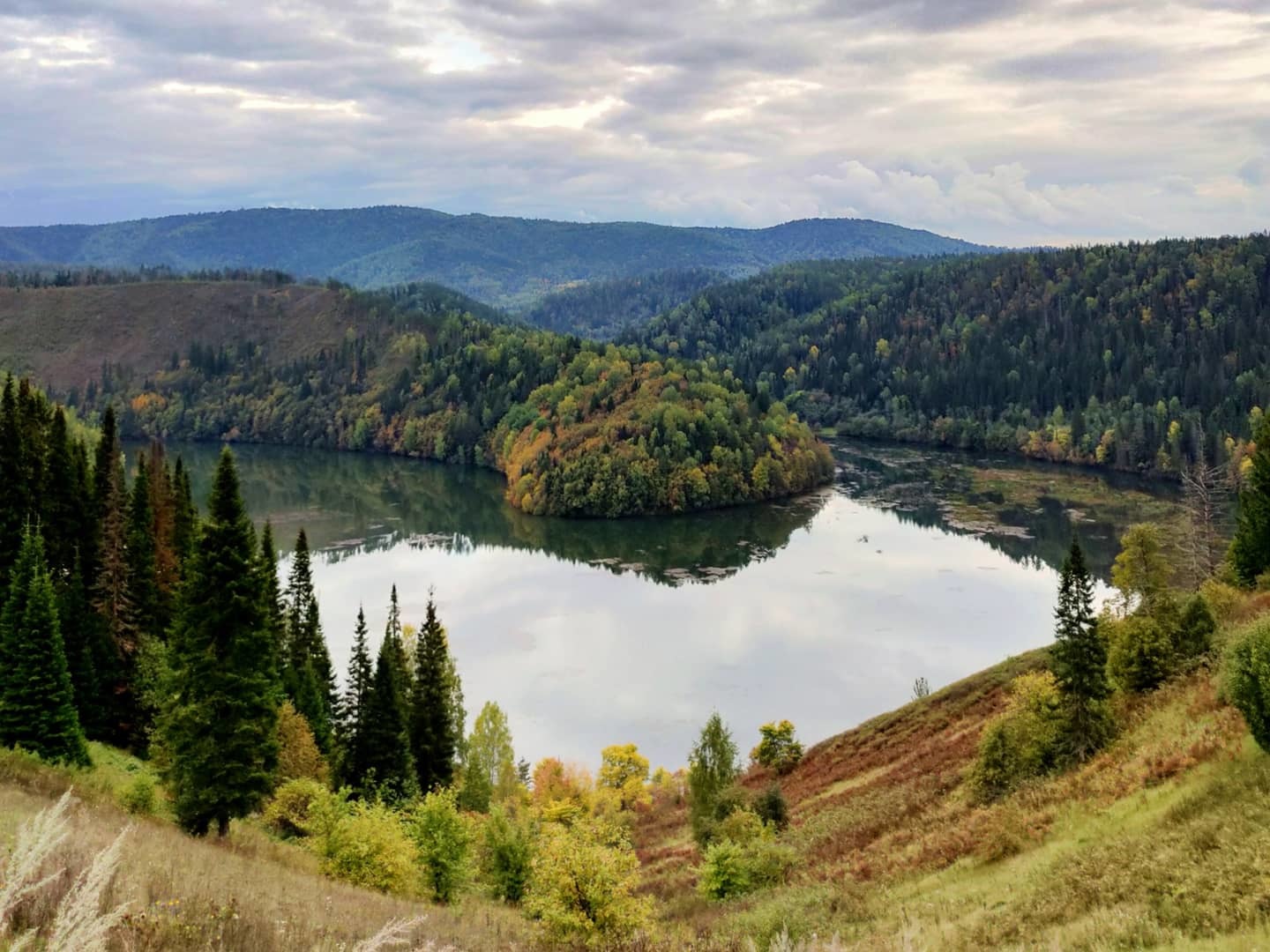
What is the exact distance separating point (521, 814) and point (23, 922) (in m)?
35.3

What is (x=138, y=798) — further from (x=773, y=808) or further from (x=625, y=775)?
(x=625, y=775)

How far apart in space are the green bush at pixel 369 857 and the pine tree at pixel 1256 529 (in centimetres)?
4497

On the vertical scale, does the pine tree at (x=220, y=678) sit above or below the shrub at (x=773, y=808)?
above

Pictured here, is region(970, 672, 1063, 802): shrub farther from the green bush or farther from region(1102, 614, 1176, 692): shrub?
the green bush

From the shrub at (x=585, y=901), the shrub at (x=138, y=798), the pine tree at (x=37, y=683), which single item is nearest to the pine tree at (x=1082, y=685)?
the shrub at (x=585, y=901)

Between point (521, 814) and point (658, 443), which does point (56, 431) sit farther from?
point (658, 443)

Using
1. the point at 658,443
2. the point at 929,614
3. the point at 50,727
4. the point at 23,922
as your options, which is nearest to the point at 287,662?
the point at 50,727

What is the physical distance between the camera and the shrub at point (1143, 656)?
33406 millimetres

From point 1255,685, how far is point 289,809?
29204 millimetres

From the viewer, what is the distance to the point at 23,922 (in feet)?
31.6

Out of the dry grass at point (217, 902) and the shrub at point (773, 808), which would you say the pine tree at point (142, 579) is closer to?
the dry grass at point (217, 902)

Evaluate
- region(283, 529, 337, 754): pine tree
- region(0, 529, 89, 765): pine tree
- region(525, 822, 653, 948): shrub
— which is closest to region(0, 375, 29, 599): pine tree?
region(0, 529, 89, 765): pine tree

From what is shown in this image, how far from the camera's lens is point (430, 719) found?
46.0 metres

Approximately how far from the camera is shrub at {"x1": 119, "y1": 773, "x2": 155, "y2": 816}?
2730cm
